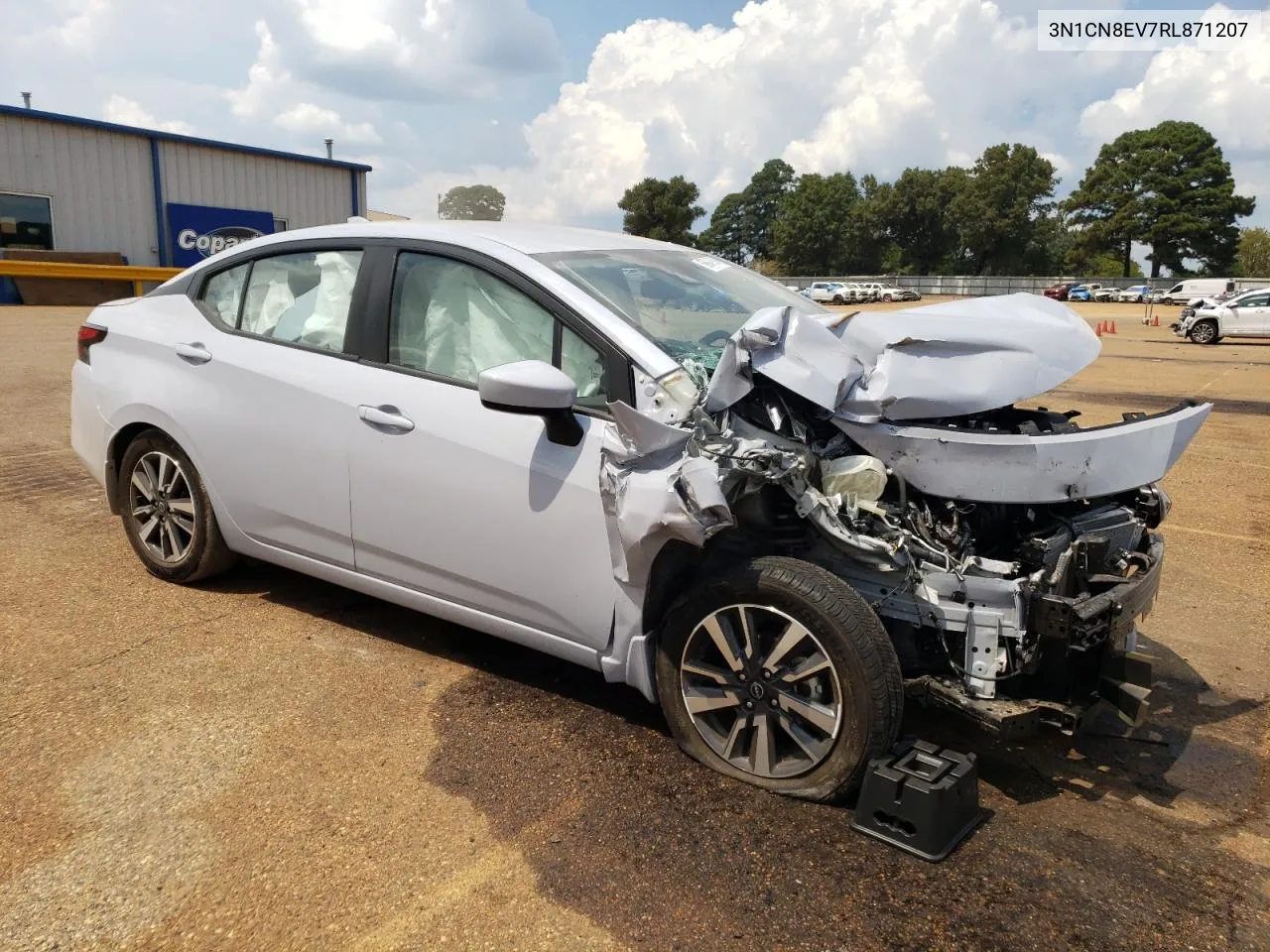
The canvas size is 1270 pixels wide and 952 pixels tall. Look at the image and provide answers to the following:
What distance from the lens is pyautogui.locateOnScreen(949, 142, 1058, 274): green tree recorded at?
8619 cm

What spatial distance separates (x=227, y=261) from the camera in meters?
4.35

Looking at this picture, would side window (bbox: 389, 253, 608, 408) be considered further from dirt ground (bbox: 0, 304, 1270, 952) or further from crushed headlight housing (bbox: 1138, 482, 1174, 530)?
crushed headlight housing (bbox: 1138, 482, 1174, 530)

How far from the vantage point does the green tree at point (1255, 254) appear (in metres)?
78.8

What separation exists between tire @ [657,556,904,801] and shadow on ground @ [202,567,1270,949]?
12cm

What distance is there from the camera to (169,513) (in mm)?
4492

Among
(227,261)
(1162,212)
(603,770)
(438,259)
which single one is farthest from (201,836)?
(1162,212)

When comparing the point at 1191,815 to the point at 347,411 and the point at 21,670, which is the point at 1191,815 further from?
the point at 21,670

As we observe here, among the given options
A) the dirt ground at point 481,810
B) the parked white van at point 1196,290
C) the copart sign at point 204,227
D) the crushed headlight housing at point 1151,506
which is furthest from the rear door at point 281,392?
the parked white van at point 1196,290

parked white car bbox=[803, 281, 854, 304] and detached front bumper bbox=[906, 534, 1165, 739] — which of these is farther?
parked white car bbox=[803, 281, 854, 304]

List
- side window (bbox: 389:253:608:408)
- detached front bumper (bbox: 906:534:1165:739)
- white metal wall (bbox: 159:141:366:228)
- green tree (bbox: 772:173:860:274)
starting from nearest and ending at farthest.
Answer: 1. detached front bumper (bbox: 906:534:1165:739)
2. side window (bbox: 389:253:608:408)
3. white metal wall (bbox: 159:141:366:228)
4. green tree (bbox: 772:173:860:274)

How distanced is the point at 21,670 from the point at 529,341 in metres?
2.37

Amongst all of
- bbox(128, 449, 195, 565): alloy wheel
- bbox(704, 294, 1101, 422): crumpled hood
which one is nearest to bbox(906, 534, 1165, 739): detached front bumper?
bbox(704, 294, 1101, 422): crumpled hood

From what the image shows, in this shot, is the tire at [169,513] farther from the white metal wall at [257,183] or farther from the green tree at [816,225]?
the green tree at [816,225]

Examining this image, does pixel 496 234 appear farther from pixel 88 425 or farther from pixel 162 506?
pixel 88 425
